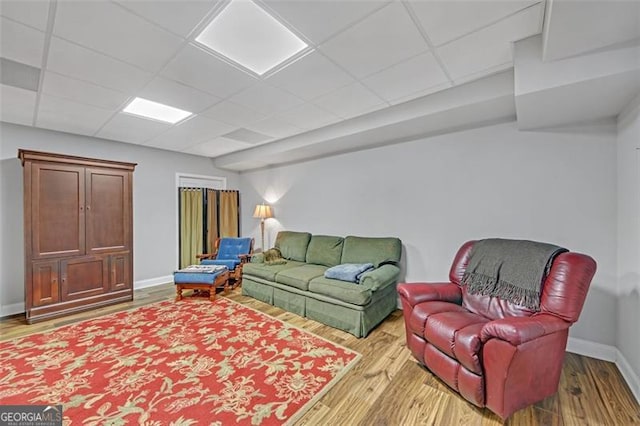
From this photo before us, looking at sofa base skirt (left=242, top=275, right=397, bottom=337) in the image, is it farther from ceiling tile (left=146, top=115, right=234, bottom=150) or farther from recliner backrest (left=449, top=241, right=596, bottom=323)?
ceiling tile (left=146, top=115, right=234, bottom=150)

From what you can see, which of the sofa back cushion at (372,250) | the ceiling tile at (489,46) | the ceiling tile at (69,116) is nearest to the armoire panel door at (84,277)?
the ceiling tile at (69,116)

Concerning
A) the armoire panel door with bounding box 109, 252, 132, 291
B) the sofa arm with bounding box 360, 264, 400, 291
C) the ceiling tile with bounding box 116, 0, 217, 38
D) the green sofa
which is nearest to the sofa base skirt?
the green sofa

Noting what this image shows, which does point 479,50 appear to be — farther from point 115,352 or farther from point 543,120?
point 115,352

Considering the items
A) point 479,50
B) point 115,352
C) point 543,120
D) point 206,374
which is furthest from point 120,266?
point 543,120

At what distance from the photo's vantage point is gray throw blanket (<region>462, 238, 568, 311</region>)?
1997 mm

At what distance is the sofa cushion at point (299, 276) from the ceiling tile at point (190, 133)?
2.14m

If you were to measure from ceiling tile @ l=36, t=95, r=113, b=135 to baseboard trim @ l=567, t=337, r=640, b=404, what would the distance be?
5.41m

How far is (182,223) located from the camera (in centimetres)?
514

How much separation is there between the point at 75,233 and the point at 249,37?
11.7 feet

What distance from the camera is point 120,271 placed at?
390 cm

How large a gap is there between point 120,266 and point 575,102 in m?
5.52

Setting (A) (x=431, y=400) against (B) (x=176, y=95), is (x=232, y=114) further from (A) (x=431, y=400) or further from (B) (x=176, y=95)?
(A) (x=431, y=400)

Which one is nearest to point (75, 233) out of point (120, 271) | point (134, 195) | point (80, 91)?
point (120, 271)

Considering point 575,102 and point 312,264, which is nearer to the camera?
point 575,102
